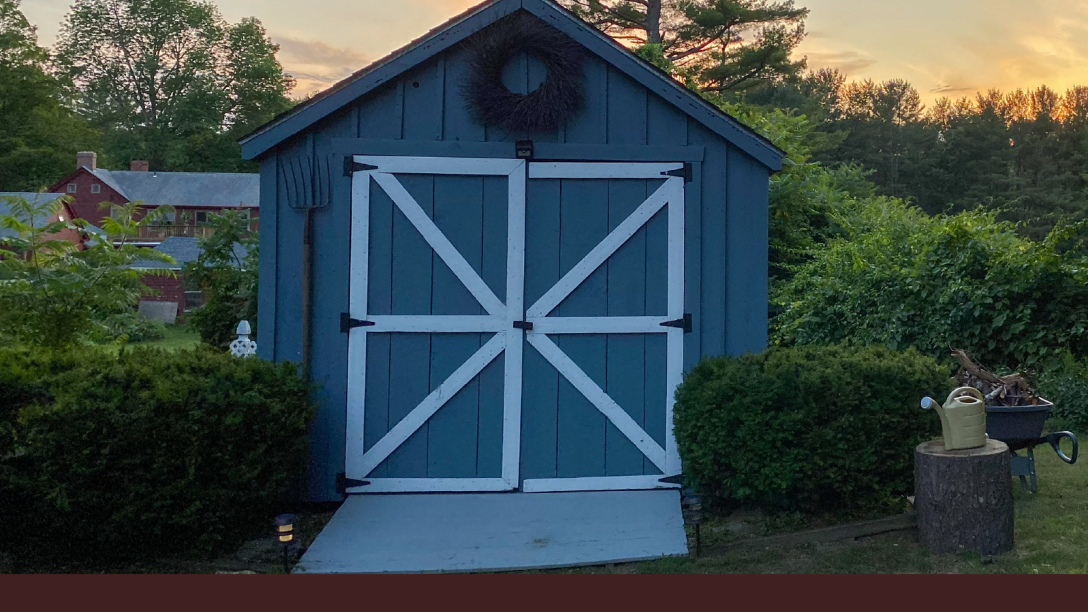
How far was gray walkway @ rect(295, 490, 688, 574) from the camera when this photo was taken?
5.05 m

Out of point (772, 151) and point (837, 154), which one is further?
point (837, 154)

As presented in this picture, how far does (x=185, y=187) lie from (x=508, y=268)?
144 ft

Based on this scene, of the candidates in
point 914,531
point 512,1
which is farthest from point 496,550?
point 512,1

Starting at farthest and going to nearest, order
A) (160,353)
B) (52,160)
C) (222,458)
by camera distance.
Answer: (52,160), (160,353), (222,458)

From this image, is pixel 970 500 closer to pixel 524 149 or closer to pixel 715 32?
pixel 524 149

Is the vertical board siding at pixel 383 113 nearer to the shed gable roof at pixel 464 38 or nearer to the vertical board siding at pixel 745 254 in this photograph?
the shed gable roof at pixel 464 38

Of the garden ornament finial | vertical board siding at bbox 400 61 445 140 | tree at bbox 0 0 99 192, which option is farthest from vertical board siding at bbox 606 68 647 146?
tree at bbox 0 0 99 192

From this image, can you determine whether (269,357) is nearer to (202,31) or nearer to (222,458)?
(222,458)

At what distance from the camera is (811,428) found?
5.39 metres

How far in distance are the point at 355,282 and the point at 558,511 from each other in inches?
80.8

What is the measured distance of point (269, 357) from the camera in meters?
6.12

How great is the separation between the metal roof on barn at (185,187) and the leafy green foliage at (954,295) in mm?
37883

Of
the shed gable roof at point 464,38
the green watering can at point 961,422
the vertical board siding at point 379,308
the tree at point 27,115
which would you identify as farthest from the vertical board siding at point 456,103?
the tree at point 27,115

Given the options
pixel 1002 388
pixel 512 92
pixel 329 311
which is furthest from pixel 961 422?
pixel 329 311
